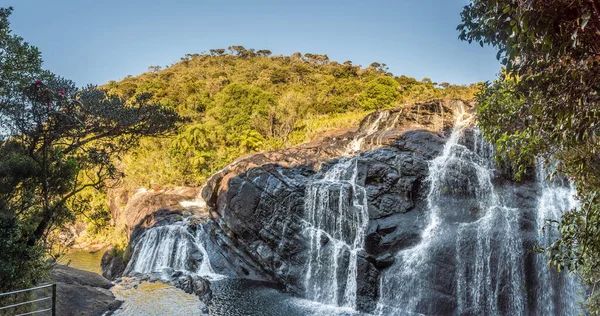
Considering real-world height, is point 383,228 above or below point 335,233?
above

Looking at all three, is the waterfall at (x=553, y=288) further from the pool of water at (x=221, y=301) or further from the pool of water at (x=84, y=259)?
the pool of water at (x=84, y=259)

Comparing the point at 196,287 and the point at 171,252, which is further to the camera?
the point at 171,252

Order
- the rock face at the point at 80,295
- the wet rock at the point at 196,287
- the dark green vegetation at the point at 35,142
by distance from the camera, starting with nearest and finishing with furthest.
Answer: the dark green vegetation at the point at 35,142 < the rock face at the point at 80,295 < the wet rock at the point at 196,287

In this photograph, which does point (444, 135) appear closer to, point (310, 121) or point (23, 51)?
point (310, 121)

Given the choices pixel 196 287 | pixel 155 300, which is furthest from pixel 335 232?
pixel 155 300

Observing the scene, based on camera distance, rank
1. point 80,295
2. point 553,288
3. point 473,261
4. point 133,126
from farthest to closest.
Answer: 1. point 473,261
2. point 553,288
3. point 80,295
4. point 133,126

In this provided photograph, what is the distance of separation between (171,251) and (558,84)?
16256mm

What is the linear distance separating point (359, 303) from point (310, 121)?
53.2ft

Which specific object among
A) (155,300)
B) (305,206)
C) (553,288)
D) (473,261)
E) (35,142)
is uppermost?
(35,142)

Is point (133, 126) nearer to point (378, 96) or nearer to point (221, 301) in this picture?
point (221, 301)

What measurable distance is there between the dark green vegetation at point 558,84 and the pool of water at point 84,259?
70.6 feet

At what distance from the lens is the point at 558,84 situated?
4.20m

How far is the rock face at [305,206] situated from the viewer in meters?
12.9

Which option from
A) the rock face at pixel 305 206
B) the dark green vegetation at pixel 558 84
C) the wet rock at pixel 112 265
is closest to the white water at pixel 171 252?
the rock face at pixel 305 206
